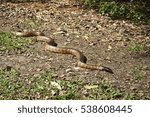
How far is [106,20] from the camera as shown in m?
12.5

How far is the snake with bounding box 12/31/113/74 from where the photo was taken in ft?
29.5

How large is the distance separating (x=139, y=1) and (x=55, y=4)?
2.87m

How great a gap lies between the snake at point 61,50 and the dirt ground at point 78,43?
0.12 meters

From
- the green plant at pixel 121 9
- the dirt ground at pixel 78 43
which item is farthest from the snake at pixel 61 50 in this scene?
the green plant at pixel 121 9

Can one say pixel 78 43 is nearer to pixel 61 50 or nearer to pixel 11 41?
pixel 61 50

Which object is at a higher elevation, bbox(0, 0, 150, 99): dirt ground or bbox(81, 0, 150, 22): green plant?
bbox(81, 0, 150, 22): green plant

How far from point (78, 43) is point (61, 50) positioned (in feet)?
3.30

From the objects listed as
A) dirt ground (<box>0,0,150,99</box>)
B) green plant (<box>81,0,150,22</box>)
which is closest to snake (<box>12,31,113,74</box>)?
dirt ground (<box>0,0,150,99</box>)

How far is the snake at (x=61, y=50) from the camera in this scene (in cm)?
899

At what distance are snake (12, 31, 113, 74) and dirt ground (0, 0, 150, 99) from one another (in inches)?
4.8

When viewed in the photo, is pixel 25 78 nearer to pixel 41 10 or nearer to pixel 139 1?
pixel 41 10

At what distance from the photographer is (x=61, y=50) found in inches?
390

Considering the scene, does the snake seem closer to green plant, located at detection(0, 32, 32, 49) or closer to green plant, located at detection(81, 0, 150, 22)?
green plant, located at detection(0, 32, 32, 49)

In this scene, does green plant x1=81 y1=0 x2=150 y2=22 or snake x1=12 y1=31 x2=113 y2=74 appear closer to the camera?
snake x1=12 y1=31 x2=113 y2=74
